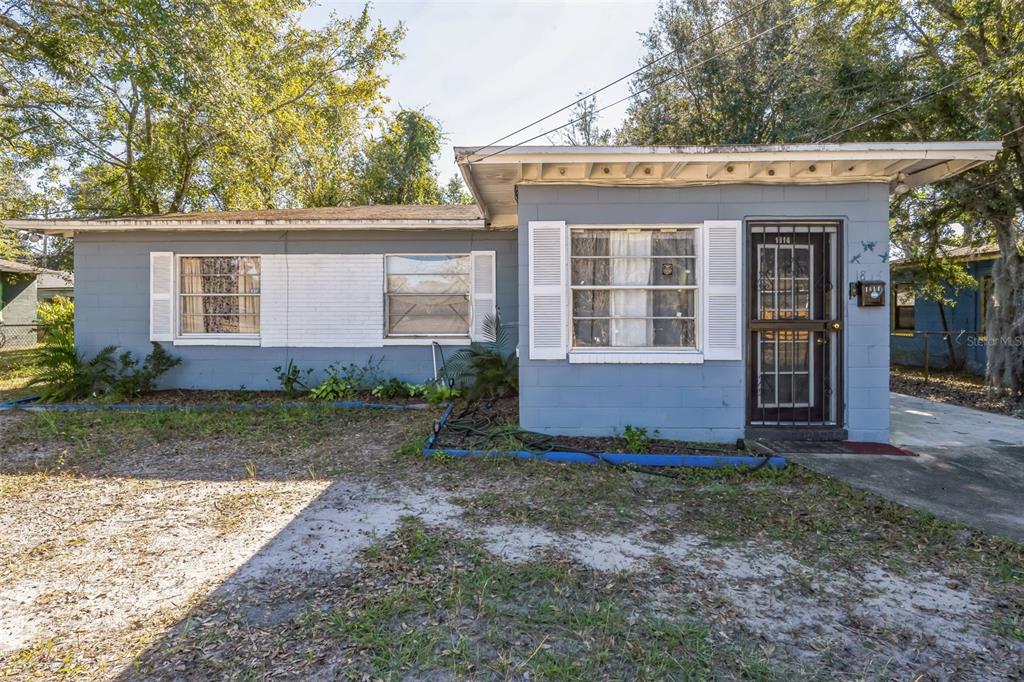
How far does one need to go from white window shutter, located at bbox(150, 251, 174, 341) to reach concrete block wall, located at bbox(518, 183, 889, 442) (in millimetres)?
5693

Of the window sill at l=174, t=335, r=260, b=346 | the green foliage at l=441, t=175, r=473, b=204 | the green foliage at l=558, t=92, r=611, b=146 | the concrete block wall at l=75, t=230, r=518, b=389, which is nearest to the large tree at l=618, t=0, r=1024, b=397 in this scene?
the concrete block wall at l=75, t=230, r=518, b=389

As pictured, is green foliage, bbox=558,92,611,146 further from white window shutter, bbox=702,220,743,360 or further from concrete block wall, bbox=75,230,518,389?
white window shutter, bbox=702,220,743,360

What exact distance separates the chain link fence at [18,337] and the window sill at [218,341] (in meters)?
11.3

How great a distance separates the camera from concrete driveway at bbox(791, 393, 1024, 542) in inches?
136

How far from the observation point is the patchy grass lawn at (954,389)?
7.21 m

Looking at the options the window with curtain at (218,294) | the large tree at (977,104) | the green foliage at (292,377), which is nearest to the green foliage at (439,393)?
the green foliage at (292,377)

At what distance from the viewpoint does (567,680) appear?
1.95 meters

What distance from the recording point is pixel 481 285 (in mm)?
7652

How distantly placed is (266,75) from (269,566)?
1357cm

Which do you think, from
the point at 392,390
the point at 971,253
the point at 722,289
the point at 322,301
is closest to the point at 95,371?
the point at 322,301

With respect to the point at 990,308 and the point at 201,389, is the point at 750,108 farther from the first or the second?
the point at 201,389

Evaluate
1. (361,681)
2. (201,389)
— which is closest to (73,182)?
(201,389)

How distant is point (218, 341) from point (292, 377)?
1265 millimetres

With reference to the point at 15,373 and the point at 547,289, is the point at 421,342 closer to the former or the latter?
the point at 547,289
